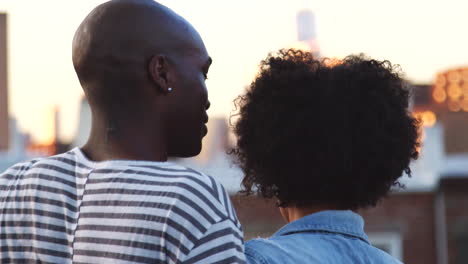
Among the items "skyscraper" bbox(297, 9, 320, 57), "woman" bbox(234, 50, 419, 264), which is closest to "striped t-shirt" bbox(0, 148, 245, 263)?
"woman" bbox(234, 50, 419, 264)

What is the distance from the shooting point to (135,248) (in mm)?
1671

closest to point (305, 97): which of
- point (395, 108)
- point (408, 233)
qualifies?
point (395, 108)

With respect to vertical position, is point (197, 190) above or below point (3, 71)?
above

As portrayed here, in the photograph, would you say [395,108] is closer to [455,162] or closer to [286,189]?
[286,189]

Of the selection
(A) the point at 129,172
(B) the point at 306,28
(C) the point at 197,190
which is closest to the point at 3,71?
(B) the point at 306,28

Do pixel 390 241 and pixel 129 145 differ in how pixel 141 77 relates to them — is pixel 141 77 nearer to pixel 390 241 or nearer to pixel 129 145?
pixel 129 145

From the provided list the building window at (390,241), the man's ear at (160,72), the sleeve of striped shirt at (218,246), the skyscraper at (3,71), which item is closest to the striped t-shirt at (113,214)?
the sleeve of striped shirt at (218,246)

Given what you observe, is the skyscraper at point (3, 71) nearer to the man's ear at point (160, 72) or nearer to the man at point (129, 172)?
the man at point (129, 172)

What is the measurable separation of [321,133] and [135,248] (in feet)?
1.77

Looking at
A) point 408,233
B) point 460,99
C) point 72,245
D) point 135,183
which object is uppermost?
point 135,183

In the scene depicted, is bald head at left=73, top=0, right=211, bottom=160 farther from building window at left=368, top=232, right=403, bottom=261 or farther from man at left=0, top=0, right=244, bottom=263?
building window at left=368, top=232, right=403, bottom=261

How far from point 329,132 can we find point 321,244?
243mm

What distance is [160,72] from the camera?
182cm

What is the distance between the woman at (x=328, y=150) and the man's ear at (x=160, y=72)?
0.33 m
